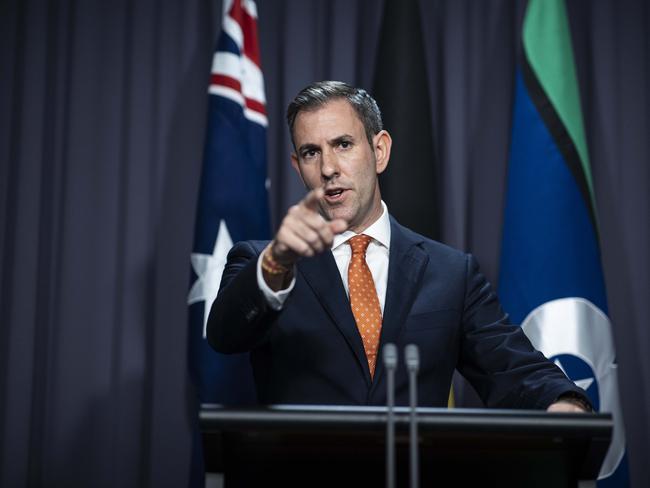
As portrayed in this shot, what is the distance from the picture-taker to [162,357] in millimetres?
3303

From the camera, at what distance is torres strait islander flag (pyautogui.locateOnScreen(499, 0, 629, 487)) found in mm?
2697

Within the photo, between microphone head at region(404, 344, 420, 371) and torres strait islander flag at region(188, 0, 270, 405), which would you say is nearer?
microphone head at region(404, 344, 420, 371)

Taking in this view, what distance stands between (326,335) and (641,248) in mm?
2103

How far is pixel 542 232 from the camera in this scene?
286 cm

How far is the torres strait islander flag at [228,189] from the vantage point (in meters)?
2.86

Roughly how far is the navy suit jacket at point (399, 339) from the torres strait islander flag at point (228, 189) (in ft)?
3.44

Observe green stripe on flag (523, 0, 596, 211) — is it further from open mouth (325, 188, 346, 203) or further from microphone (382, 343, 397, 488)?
microphone (382, 343, 397, 488)

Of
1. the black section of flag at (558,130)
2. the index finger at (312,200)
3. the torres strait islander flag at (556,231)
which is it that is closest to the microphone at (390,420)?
the index finger at (312,200)

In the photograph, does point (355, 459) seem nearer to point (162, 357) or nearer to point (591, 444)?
point (591, 444)

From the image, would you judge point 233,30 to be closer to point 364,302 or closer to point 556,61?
point 556,61

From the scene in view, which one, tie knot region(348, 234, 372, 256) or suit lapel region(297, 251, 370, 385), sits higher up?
tie knot region(348, 234, 372, 256)

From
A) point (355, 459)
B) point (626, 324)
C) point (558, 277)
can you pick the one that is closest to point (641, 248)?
point (626, 324)

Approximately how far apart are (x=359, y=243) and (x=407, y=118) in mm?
1196

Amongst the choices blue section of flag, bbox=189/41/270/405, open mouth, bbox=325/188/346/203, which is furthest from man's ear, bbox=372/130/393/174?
blue section of flag, bbox=189/41/270/405
